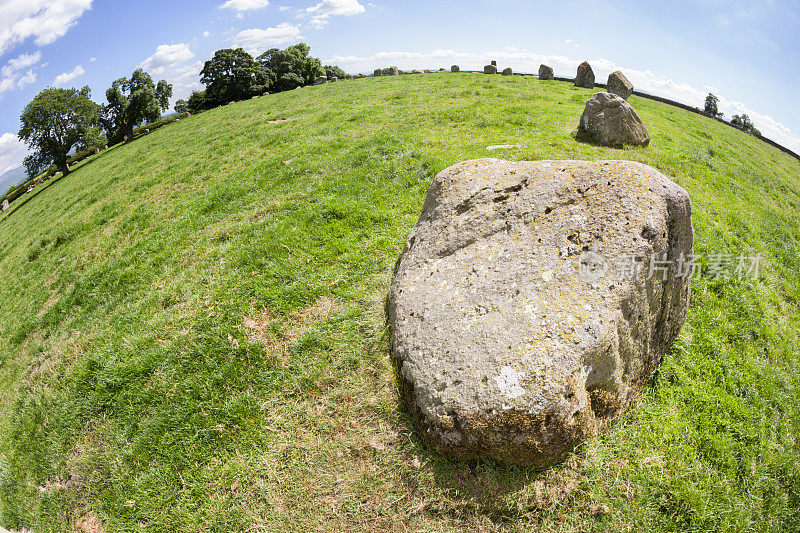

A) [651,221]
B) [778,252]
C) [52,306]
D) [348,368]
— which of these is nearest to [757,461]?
[651,221]

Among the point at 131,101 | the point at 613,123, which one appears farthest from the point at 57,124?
the point at 613,123

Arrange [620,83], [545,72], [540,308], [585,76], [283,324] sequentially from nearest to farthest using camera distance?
[540,308], [283,324], [620,83], [585,76], [545,72]

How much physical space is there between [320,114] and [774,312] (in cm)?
2313

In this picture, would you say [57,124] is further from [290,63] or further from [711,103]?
[711,103]

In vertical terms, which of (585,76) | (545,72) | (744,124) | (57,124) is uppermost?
(57,124)

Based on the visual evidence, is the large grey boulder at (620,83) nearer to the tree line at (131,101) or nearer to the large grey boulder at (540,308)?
the large grey boulder at (540,308)

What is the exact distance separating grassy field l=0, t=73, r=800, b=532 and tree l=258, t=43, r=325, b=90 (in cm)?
4378

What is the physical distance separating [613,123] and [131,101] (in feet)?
182

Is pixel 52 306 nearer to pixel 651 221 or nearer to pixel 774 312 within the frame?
pixel 651 221

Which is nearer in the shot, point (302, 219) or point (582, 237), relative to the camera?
point (582, 237)

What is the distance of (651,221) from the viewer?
16.8 feet

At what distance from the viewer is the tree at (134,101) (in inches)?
1708

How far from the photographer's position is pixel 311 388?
239 inches

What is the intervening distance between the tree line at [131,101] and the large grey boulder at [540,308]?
51.1m
